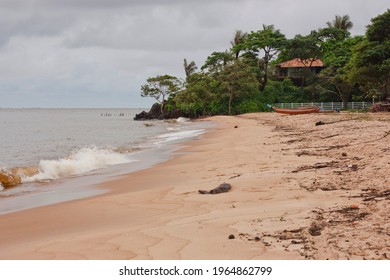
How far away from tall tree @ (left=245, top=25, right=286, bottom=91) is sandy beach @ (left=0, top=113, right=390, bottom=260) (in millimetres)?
50931

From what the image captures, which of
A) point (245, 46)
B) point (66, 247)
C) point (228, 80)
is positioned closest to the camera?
point (66, 247)

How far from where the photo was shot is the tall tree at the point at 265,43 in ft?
192

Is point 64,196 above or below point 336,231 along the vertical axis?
below

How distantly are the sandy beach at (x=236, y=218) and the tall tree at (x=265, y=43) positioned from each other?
167 feet

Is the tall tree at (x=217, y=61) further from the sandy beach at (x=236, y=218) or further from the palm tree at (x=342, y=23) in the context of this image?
the sandy beach at (x=236, y=218)

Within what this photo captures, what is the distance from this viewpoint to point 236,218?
5270 millimetres

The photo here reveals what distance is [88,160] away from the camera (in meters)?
15.6

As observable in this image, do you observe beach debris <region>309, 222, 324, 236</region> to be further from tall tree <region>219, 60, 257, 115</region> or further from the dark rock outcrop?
the dark rock outcrop

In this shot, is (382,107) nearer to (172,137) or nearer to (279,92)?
(172,137)

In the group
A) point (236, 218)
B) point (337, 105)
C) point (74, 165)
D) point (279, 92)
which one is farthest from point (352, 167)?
point (279, 92)

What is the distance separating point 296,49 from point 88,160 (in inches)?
1879

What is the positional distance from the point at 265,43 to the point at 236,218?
185 ft
